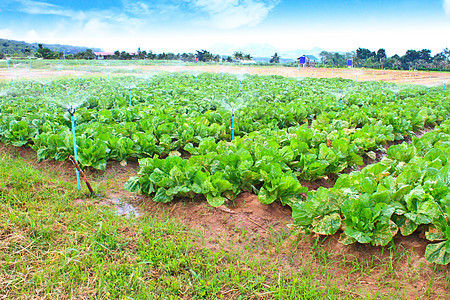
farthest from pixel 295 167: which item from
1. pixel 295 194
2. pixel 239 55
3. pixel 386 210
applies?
pixel 239 55

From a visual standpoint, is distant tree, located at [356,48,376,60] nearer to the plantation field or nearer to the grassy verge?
the plantation field

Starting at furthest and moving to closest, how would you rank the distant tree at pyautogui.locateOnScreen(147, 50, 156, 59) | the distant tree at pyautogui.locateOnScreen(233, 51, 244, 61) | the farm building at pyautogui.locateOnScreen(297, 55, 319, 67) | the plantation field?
1. the distant tree at pyautogui.locateOnScreen(147, 50, 156, 59)
2. the distant tree at pyautogui.locateOnScreen(233, 51, 244, 61)
3. the farm building at pyautogui.locateOnScreen(297, 55, 319, 67)
4. the plantation field

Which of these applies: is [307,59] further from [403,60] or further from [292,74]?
[403,60]

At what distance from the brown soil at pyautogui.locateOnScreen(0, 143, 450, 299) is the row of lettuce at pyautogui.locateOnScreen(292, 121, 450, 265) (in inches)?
6.0

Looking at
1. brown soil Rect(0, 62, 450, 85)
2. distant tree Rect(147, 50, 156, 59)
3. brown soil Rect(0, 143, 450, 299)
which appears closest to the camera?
brown soil Rect(0, 143, 450, 299)

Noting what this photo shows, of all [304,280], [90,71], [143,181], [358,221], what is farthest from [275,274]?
[90,71]

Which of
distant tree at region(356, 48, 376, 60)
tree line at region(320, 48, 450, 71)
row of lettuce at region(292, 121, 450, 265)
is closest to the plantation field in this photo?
row of lettuce at region(292, 121, 450, 265)

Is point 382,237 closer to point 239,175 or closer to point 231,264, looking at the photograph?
point 231,264

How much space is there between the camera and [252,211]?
3.67 meters

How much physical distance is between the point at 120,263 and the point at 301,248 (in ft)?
5.87

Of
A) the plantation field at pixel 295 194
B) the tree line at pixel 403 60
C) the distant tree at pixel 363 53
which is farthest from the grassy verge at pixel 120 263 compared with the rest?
the distant tree at pixel 363 53

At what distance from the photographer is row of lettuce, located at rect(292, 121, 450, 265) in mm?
2623

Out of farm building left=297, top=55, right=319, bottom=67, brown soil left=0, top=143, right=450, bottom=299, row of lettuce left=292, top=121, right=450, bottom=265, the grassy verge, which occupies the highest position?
farm building left=297, top=55, right=319, bottom=67

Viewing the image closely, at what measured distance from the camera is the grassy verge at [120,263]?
2.57 meters
